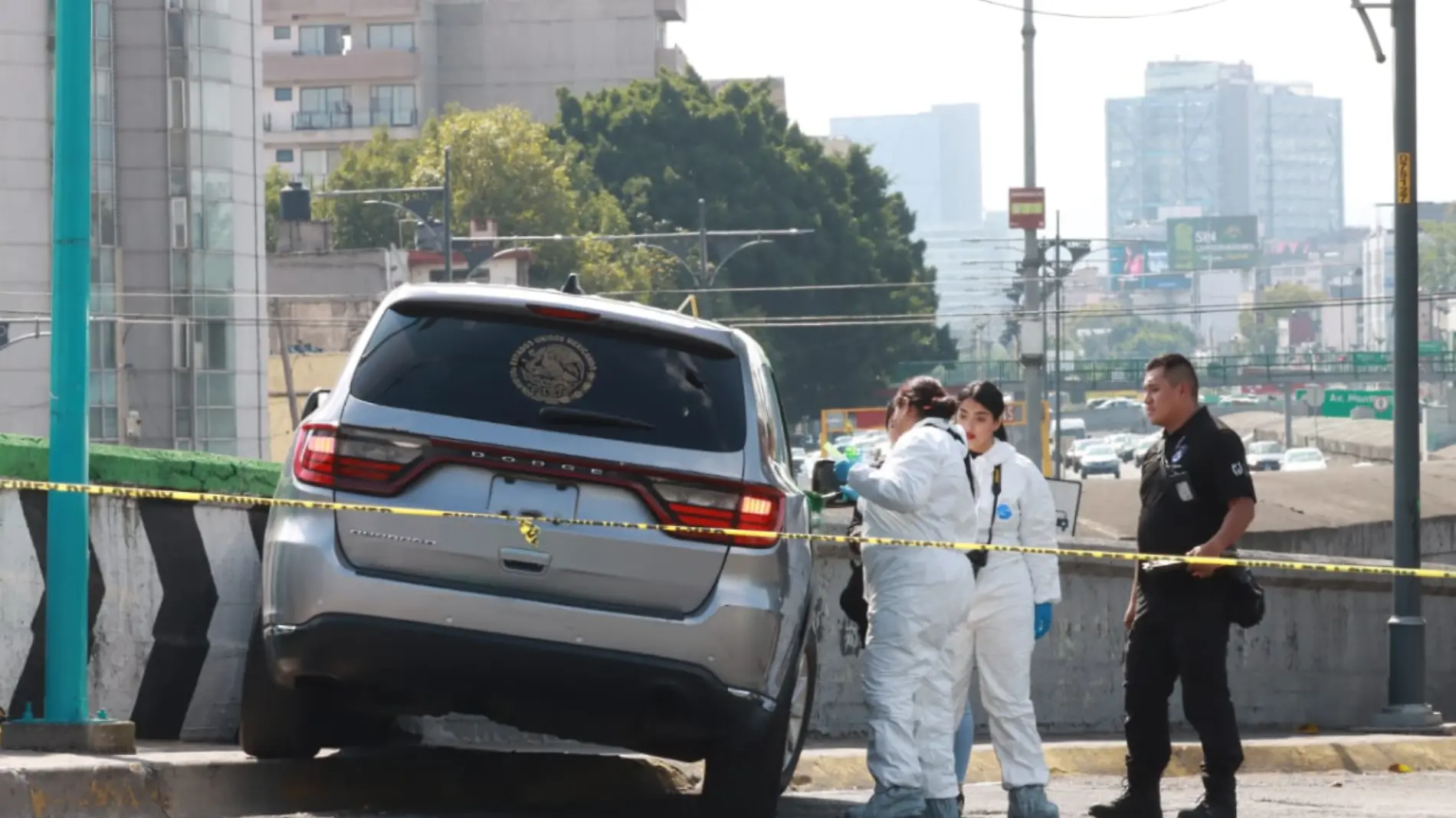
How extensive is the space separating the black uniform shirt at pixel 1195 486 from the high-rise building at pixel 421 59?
113548 millimetres

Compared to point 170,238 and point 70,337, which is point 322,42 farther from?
point 70,337

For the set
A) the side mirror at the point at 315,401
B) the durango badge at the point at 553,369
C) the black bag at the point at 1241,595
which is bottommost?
the black bag at the point at 1241,595

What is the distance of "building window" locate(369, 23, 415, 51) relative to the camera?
123 m

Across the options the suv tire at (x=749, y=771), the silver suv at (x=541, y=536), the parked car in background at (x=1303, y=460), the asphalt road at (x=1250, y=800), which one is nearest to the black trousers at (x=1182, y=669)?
the asphalt road at (x=1250, y=800)

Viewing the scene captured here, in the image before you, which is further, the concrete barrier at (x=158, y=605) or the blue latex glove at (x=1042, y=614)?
the blue latex glove at (x=1042, y=614)

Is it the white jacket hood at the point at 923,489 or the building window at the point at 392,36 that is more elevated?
the building window at the point at 392,36

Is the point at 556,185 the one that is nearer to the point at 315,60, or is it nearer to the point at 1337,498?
the point at 315,60

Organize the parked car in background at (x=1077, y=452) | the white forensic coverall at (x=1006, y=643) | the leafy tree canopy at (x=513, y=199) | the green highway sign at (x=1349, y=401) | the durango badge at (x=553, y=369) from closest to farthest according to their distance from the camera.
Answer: the durango badge at (x=553, y=369), the white forensic coverall at (x=1006, y=643), the leafy tree canopy at (x=513, y=199), the parked car in background at (x=1077, y=452), the green highway sign at (x=1349, y=401)

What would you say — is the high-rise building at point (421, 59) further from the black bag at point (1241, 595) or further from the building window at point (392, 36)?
the black bag at point (1241, 595)

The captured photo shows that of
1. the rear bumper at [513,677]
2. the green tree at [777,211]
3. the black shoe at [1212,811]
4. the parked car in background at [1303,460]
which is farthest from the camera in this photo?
the parked car in background at [1303,460]

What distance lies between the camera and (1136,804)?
9070 mm

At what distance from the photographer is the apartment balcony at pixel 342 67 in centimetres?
12075

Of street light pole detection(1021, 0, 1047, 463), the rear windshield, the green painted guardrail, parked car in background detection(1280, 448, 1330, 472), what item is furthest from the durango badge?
parked car in background detection(1280, 448, 1330, 472)

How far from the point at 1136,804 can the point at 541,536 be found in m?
2.98
